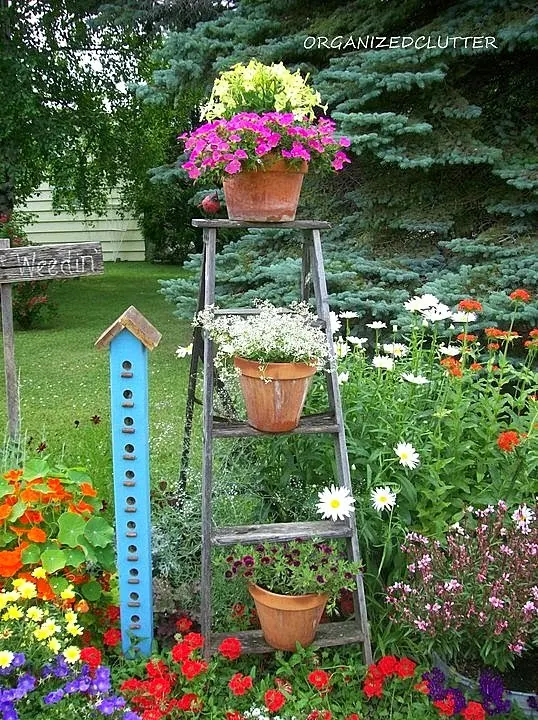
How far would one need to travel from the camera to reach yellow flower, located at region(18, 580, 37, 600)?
2.06 metres

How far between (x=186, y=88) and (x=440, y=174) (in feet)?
7.00

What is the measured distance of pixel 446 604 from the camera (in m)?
2.03

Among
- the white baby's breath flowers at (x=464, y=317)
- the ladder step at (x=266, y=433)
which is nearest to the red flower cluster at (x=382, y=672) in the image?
the ladder step at (x=266, y=433)

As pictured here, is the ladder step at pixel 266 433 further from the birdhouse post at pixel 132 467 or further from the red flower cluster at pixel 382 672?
the red flower cluster at pixel 382 672

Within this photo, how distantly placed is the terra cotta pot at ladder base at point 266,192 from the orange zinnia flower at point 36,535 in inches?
46.4

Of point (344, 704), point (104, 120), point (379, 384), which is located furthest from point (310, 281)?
point (104, 120)

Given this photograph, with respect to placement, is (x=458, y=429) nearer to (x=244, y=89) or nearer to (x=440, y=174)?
(x=244, y=89)

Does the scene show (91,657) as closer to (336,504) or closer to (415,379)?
(336,504)

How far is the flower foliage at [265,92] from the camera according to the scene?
7.36ft

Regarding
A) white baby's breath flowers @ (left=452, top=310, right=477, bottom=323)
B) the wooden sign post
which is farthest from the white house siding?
white baby's breath flowers @ (left=452, top=310, right=477, bottom=323)

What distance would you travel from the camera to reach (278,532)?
229cm

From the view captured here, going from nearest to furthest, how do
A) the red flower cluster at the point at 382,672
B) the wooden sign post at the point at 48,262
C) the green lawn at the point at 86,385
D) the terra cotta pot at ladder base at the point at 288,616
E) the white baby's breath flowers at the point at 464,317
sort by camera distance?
the red flower cluster at the point at 382,672 < the terra cotta pot at ladder base at the point at 288,616 < the white baby's breath flowers at the point at 464,317 < the wooden sign post at the point at 48,262 < the green lawn at the point at 86,385

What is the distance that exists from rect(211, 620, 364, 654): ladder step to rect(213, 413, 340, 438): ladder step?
0.66 meters

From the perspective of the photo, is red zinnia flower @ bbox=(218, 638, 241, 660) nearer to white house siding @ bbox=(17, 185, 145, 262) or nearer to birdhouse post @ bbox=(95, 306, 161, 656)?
birdhouse post @ bbox=(95, 306, 161, 656)
